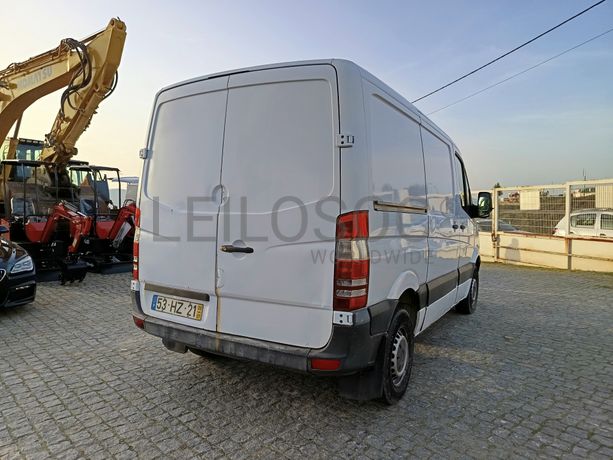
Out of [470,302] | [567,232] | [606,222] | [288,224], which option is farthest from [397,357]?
[567,232]


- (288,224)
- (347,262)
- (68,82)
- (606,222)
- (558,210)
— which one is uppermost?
(68,82)

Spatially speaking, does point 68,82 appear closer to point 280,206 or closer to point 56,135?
point 56,135

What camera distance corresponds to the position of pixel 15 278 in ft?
18.5

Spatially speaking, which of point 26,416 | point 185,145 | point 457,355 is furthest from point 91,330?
point 457,355

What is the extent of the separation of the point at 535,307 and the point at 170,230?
20.4 feet

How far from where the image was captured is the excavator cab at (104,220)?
9.70 meters

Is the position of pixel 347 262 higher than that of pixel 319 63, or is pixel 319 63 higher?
pixel 319 63

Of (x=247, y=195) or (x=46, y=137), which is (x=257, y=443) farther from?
(x=46, y=137)

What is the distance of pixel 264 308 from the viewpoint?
111 inches

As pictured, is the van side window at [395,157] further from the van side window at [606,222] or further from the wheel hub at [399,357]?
the van side window at [606,222]

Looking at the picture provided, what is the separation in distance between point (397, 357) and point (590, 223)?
9764mm

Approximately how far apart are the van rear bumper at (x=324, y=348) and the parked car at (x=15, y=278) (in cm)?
385

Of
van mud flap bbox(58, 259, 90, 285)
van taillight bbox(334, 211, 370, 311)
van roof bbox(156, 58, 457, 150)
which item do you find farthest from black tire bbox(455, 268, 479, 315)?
van mud flap bbox(58, 259, 90, 285)

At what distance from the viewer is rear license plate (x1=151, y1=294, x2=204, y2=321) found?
3.12 metres
